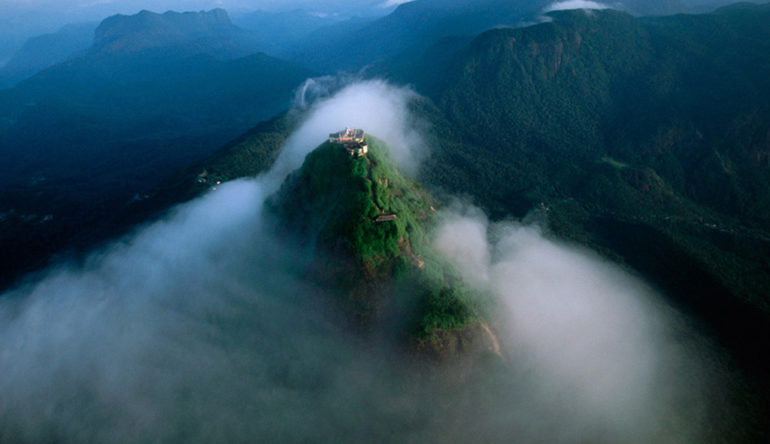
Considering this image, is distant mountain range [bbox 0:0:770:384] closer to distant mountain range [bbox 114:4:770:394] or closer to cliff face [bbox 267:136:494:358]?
distant mountain range [bbox 114:4:770:394]

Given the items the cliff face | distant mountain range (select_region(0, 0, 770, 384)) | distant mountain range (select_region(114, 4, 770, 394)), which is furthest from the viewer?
distant mountain range (select_region(0, 0, 770, 384))

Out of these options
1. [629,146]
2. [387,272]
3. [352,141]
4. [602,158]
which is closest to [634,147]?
[629,146]

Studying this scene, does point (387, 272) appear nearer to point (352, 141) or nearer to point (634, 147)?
point (352, 141)

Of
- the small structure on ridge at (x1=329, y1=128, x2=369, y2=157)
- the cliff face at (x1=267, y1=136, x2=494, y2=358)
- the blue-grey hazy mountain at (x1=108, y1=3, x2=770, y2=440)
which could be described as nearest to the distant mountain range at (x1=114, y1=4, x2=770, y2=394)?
the blue-grey hazy mountain at (x1=108, y1=3, x2=770, y2=440)

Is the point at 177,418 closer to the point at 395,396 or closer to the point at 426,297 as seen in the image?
the point at 395,396

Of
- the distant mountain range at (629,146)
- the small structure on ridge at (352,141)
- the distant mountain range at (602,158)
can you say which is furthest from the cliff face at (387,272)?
the distant mountain range at (602,158)
